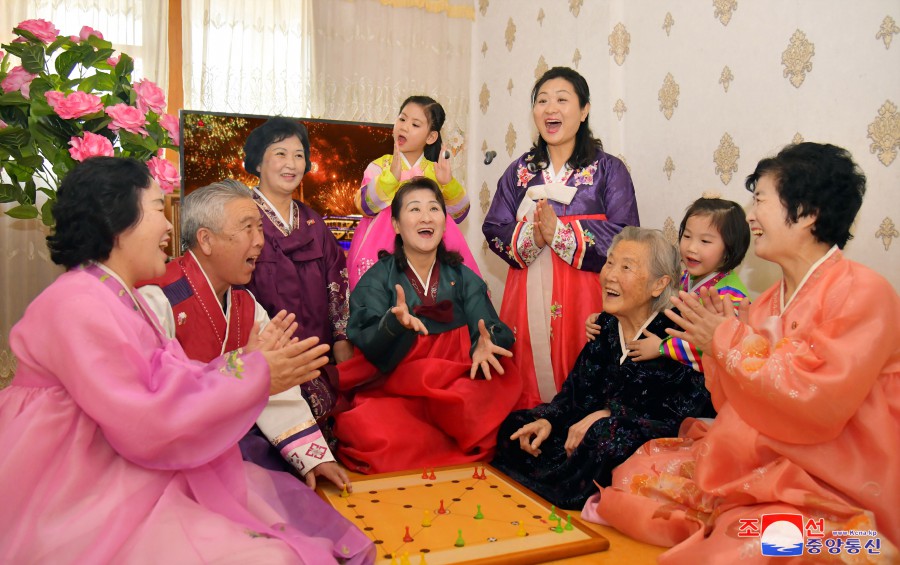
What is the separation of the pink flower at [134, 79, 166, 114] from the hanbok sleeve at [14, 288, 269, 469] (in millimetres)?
1410

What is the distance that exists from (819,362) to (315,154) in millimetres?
3497

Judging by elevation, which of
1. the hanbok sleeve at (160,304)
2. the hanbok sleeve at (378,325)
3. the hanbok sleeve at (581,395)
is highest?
the hanbok sleeve at (160,304)

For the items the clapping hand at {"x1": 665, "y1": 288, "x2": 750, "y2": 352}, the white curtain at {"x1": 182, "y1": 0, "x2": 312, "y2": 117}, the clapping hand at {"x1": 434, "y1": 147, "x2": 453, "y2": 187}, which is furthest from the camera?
the white curtain at {"x1": 182, "y1": 0, "x2": 312, "y2": 117}

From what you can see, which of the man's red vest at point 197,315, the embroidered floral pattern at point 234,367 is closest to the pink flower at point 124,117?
the man's red vest at point 197,315

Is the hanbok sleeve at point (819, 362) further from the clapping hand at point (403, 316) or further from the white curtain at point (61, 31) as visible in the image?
the white curtain at point (61, 31)

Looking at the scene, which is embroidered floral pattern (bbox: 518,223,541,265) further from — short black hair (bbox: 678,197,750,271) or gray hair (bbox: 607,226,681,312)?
short black hair (bbox: 678,197,750,271)

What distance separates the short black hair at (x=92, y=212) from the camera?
1.76 metres

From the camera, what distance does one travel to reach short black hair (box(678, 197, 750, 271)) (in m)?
2.96

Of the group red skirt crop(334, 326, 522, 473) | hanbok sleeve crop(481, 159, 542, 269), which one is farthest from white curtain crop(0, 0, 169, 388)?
hanbok sleeve crop(481, 159, 542, 269)

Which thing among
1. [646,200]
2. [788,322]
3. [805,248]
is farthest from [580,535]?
[646,200]

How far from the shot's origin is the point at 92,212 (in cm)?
176

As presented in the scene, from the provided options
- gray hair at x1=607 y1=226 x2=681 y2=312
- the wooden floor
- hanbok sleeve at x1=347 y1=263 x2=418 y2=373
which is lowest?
the wooden floor

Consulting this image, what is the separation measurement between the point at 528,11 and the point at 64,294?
13.1 feet

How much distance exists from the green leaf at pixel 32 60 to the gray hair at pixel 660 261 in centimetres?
228
